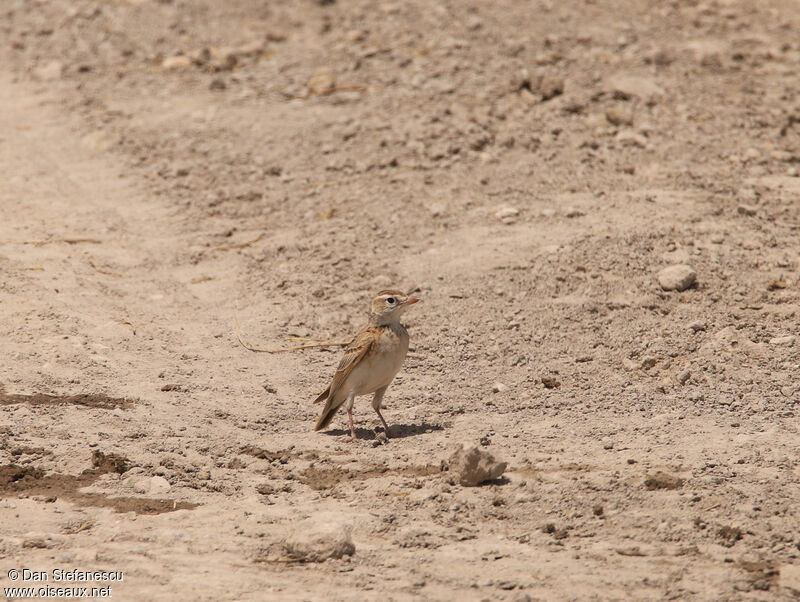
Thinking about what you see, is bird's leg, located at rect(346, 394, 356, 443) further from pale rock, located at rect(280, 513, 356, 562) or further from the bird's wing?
pale rock, located at rect(280, 513, 356, 562)

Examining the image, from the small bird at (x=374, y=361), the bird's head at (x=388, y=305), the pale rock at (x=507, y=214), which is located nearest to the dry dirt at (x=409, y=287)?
the pale rock at (x=507, y=214)

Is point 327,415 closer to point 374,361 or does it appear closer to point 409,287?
point 374,361

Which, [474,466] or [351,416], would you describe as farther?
[351,416]

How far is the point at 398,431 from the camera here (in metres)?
7.81

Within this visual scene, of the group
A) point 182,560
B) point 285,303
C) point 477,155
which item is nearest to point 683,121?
point 477,155

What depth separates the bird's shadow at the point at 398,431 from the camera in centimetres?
771

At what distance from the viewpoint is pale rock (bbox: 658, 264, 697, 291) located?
9266 mm

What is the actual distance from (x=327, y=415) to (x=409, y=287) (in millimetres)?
2355

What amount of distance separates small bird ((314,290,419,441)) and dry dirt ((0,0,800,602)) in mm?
273

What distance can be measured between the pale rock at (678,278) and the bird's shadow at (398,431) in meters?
2.76

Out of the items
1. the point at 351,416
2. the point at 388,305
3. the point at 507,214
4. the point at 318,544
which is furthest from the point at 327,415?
the point at 507,214

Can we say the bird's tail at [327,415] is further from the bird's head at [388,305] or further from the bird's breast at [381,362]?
the bird's head at [388,305]

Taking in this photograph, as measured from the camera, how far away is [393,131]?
12516 mm

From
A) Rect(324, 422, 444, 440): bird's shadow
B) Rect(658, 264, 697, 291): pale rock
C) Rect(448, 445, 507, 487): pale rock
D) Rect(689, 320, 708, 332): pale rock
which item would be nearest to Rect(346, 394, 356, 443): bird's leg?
Rect(324, 422, 444, 440): bird's shadow
